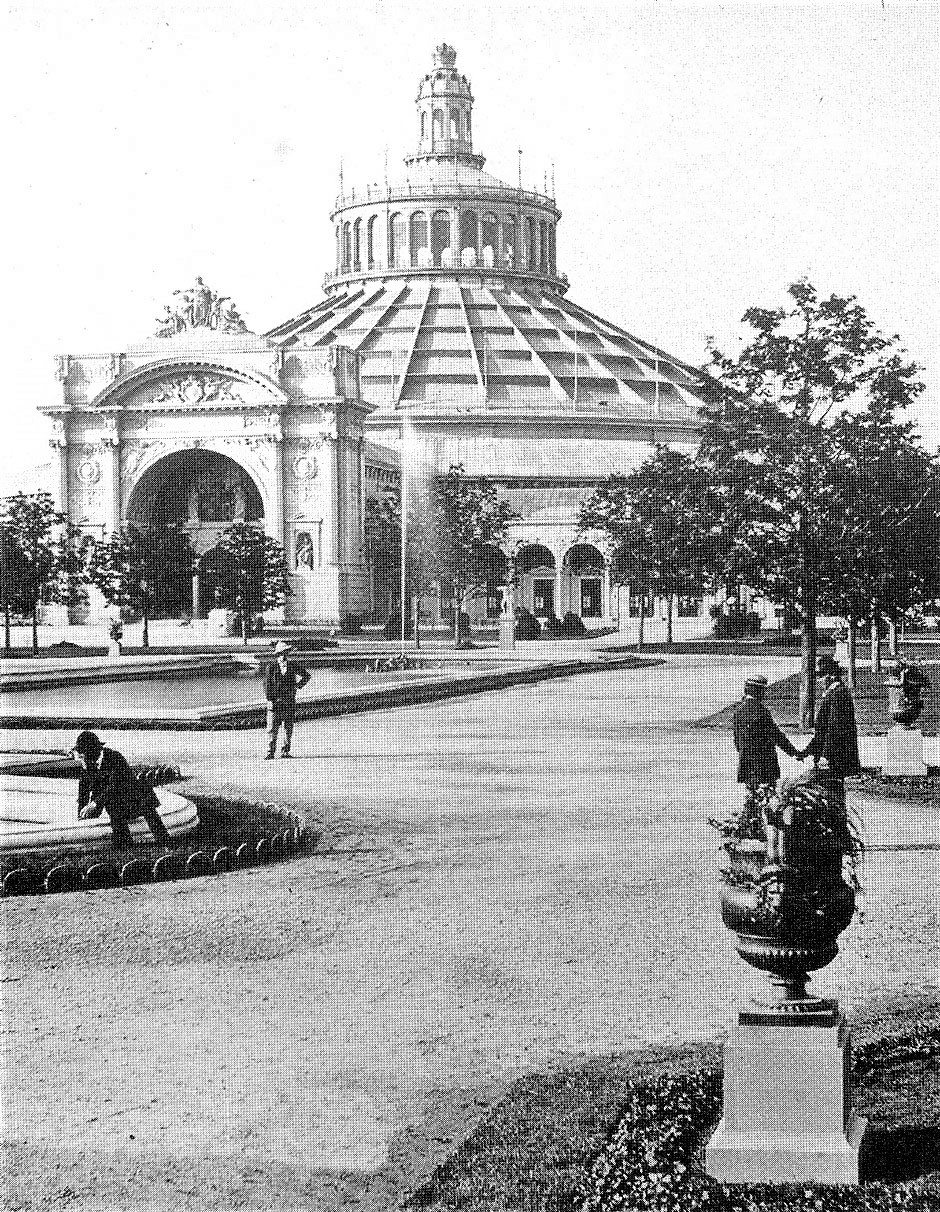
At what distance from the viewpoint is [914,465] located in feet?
95.0

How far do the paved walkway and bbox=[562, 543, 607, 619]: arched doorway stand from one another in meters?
90.0

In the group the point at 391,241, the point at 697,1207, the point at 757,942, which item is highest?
the point at 391,241

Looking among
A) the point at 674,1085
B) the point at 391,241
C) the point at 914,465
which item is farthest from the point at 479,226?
the point at 674,1085

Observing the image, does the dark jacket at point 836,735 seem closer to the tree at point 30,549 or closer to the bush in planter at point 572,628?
the tree at point 30,549

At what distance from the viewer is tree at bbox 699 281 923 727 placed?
26.8m

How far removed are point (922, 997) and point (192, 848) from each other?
26.2 ft

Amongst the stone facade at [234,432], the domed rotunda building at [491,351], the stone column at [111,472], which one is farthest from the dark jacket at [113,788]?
the stone column at [111,472]

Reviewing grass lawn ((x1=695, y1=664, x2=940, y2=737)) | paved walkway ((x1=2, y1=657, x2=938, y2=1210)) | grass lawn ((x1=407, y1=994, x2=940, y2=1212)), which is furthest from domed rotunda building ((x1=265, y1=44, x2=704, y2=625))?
grass lawn ((x1=407, y1=994, x2=940, y2=1212))

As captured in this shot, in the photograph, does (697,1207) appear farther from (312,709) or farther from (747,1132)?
(312,709)

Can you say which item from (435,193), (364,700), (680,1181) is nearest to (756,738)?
(680,1181)

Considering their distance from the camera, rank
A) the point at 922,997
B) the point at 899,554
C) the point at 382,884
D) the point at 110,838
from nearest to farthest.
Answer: the point at 922,997 < the point at 382,884 < the point at 110,838 < the point at 899,554

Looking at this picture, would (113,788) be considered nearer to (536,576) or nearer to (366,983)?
(366,983)

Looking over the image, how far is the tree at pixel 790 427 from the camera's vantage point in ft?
88.1

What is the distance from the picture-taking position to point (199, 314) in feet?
314
